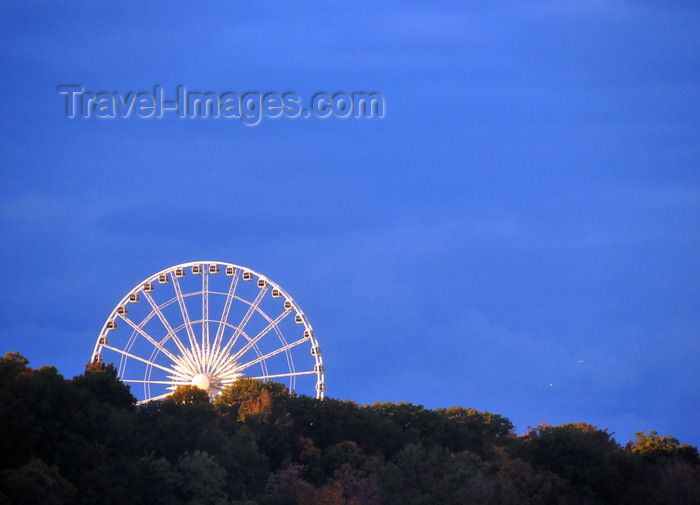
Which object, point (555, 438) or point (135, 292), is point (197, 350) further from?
point (555, 438)

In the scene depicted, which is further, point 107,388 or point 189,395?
point 189,395

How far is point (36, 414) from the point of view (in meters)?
49.8

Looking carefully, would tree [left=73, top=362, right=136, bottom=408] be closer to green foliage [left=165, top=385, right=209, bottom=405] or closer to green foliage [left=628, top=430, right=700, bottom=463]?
green foliage [left=165, top=385, right=209, bottom=405]

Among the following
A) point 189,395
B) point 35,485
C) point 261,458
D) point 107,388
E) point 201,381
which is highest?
point 201,381

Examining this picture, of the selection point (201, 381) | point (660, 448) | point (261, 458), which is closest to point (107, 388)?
point (261, 458)

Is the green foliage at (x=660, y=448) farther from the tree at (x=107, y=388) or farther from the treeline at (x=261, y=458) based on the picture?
the tree at (x=107, y=388)

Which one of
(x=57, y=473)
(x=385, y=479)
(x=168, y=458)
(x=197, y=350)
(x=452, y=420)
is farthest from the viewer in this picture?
(x=452, y=420)

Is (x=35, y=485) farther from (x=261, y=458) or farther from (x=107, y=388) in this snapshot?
(x=261, y=458)

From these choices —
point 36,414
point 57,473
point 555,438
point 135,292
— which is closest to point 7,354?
point 135,292

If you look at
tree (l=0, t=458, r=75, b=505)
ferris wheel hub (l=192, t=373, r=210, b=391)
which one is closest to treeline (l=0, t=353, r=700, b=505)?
tree (l=0, t=458, r=75, b=505)

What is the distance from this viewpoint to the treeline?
49.2 m

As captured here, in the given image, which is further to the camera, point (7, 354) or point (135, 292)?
point (135, 292)

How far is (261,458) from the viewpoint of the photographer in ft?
220

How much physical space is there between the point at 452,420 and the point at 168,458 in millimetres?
41773
